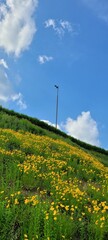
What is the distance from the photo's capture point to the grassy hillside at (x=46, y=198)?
712 centimetres

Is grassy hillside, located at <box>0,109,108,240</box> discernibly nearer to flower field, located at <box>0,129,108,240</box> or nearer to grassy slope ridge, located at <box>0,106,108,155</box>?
flower field, located at <box>0,129,108,240</box>

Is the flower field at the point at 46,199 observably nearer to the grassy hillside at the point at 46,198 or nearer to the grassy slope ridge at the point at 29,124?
the grassy hillside at the point at 46,198

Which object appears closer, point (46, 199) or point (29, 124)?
point (46, 199)

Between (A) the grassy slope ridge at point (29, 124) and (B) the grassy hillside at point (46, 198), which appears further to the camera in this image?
(A) the grassy slope ridge at point (29, 124)

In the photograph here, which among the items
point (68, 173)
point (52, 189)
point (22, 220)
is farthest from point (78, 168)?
point (22, 220)

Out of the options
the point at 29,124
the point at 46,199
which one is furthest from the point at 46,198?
the point at 29,124

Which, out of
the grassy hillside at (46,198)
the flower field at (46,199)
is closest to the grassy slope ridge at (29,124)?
the grassy hillside at (46,198)

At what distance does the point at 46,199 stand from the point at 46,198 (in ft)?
0.98

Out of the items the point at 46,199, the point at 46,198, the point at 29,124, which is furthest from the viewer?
the point at 29,124

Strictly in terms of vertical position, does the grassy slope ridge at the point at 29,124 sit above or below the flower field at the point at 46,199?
above

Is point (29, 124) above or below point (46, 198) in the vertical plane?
above

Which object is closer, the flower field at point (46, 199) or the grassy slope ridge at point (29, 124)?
the flower field at point (46, 199)

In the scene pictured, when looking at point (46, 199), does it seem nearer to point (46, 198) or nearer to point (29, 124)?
point (46, 198)

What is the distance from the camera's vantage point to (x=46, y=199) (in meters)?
8.59
